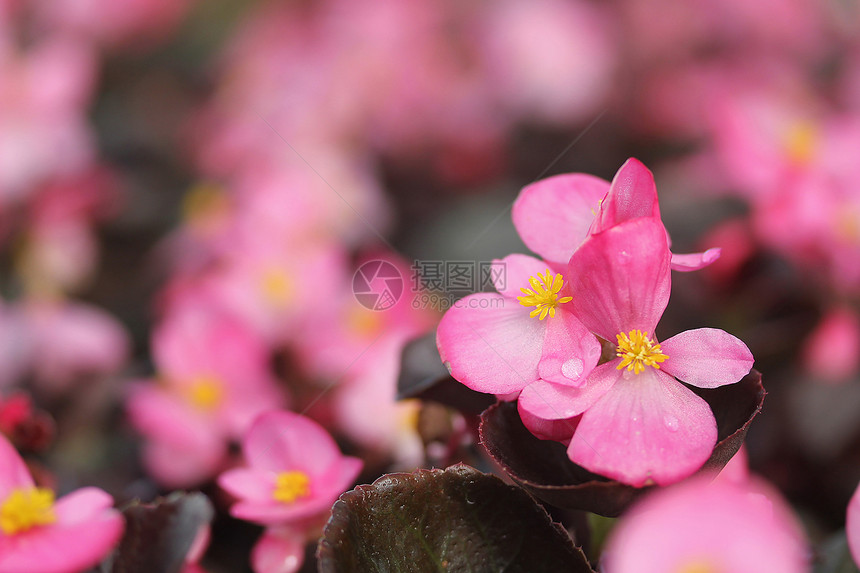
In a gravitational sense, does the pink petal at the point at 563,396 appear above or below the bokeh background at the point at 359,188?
above

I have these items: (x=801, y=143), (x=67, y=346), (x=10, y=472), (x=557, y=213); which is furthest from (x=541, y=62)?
(x=10, y=472)

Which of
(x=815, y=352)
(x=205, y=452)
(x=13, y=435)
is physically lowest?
(x=815, y=352)

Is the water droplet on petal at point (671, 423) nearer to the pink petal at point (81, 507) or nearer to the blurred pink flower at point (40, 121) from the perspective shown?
the pink petal at point (81, 507)

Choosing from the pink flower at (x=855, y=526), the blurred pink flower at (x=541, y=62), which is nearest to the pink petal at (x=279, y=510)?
the pink flower at (x=855, y=526)

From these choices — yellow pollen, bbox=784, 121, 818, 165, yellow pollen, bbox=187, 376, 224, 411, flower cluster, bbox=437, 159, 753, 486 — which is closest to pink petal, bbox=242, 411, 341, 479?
flower cluster, bbox=437, 159, 753, 486

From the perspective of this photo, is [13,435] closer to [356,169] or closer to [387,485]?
[387,485]

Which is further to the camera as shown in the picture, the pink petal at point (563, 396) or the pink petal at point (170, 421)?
the pink petal at point (170, 421)

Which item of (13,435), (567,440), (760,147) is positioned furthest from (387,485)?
(760,147)

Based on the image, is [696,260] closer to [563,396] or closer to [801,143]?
[563,396]
